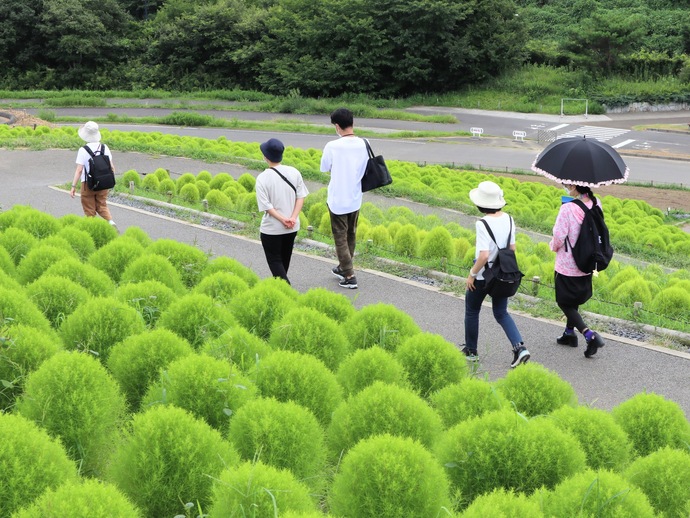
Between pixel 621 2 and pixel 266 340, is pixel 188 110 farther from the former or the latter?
pixel 266 340

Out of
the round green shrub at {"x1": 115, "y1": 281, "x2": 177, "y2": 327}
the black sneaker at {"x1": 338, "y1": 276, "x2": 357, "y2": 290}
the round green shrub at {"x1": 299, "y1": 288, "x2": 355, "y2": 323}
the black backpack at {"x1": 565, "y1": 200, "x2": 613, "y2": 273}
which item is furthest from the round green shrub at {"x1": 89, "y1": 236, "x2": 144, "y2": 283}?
the black backpack at {"x1": 565, "y1": 200, "x2": 613, "y2": 273}

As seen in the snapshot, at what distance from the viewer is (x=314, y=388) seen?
5.60 meters

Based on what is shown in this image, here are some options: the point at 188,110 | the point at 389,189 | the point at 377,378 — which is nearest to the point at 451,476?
the point at 377,378

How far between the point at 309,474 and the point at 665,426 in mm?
2290

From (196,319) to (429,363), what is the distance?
1.78 metres

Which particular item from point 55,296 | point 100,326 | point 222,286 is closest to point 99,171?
point 222,286

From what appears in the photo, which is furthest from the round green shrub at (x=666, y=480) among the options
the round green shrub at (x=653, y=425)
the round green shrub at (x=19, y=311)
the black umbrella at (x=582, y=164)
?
the round green shrub at (x=19, y=311)

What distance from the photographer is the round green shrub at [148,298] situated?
7.06 m

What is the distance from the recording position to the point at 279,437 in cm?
480

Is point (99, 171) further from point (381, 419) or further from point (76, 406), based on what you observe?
point (381, 419)

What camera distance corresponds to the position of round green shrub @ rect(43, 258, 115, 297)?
7.52 m

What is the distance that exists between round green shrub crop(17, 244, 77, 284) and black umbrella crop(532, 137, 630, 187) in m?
4.47

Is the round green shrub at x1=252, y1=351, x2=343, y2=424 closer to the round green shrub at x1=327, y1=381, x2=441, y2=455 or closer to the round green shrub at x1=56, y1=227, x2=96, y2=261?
the round green shrub at x1=327, y1=381, x2=441, y2=455

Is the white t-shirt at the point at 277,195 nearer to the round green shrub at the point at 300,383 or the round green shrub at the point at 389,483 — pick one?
the round green shrub at the point at 300,383
